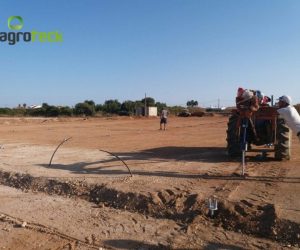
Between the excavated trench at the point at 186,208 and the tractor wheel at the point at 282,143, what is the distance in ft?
15.8

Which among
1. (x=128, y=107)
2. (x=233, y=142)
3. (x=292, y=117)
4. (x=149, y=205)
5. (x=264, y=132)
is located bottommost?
(x=149, y=205)

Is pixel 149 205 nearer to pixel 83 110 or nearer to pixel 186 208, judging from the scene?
pixel 186 208

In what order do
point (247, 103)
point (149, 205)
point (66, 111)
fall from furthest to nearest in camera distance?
point (66, 111) → point (247, 103) → point (149, 205)

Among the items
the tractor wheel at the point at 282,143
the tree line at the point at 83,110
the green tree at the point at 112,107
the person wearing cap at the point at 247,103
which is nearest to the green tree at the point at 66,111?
the tree line at the point at 83,110

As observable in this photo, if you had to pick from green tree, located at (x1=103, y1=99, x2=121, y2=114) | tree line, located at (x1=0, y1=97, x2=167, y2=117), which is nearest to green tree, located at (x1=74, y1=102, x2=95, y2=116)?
tree line, located at (x1=0, y1=97, x2=167, y2=117)

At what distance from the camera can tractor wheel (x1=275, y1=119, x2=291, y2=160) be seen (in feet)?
35.4

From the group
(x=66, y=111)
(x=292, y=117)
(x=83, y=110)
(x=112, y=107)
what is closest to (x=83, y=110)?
(x=83, y=110)

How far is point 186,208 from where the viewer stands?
6.50 m

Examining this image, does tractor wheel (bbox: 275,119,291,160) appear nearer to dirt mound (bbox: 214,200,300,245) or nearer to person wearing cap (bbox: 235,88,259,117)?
person wearing cap (bbox: 235,88,259,117)

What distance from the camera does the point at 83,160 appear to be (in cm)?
1138

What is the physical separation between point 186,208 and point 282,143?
17.4ft

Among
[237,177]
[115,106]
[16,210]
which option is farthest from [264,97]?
[115,106]

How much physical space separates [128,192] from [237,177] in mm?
2557

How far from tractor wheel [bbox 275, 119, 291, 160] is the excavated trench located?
481cm
